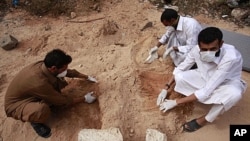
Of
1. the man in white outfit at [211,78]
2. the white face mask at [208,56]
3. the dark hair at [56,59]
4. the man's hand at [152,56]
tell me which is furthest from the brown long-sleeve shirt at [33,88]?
the white face mask at [208,56]

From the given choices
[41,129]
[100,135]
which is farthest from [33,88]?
[100,135]

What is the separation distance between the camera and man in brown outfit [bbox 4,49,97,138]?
336cm

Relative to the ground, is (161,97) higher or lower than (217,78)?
lower

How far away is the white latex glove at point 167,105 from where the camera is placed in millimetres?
3710

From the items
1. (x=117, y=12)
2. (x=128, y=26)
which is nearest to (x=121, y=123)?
(x=128, y=26)

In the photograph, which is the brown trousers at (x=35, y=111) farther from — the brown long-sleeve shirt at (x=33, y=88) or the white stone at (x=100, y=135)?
the white stone at (x=100, y=135)

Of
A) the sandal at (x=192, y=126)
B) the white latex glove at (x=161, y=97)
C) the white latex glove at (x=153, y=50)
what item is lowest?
the sandal at (x=192, y=126)

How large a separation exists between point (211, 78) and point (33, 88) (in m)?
2.05

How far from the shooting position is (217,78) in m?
3.32

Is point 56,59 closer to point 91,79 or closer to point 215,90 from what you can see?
point 91,79

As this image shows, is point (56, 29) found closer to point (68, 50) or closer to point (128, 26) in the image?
point (68, 50)

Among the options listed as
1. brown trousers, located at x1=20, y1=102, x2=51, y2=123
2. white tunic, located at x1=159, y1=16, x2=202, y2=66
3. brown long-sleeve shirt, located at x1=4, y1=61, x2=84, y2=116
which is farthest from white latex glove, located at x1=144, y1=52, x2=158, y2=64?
brown trousers, located at x1=20, y1=102, x2=51, y2=123

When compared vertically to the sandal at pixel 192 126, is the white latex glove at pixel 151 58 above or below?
above

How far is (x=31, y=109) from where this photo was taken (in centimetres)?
348
